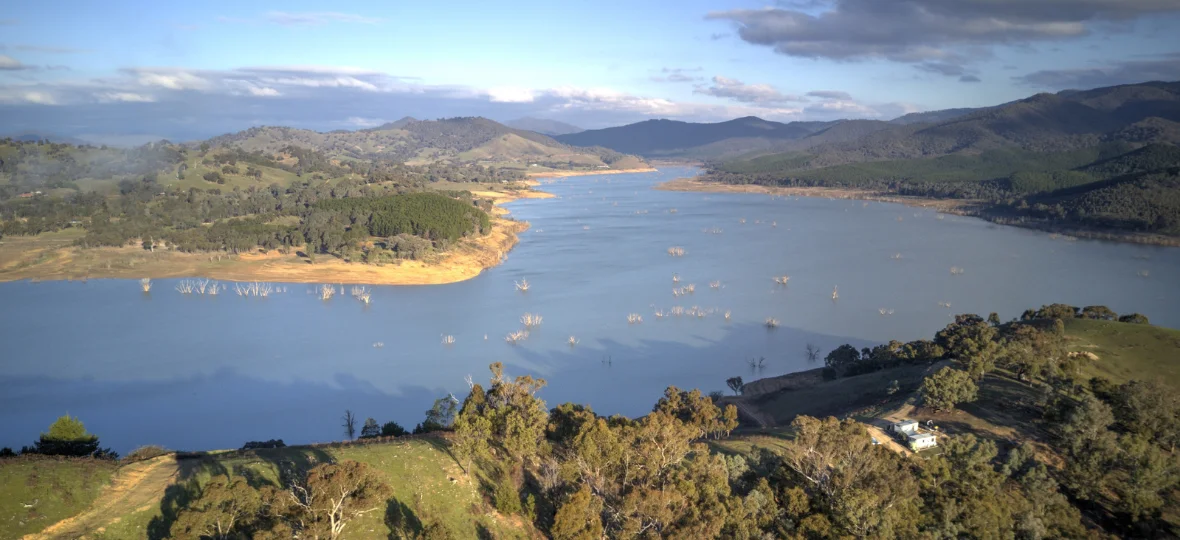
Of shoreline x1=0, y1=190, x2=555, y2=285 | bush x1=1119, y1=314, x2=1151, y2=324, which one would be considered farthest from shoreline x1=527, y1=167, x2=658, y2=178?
bush x1=1119, y1=314, x2=1151, y2=324

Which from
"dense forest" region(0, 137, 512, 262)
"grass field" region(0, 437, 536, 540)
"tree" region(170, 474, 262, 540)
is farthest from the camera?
"dense forest" region(0, 137, 512, 262)

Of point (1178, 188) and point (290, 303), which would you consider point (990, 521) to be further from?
point (1178, 188)

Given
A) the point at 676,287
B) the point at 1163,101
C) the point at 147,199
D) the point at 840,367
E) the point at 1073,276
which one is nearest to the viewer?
the point at 840,367

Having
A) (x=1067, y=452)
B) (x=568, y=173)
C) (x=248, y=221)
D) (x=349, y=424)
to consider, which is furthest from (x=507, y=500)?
(x=568, y=173)

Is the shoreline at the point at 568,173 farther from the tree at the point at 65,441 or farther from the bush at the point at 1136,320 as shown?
the tree at the point at 65,441

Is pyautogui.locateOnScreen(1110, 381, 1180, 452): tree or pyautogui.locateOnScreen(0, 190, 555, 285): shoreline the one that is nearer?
pyautogui.locateOnScreen(1110, 381, 1180, 452): tree

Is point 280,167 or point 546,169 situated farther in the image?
point 546,169

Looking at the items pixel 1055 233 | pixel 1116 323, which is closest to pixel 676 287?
pixel 1116 323

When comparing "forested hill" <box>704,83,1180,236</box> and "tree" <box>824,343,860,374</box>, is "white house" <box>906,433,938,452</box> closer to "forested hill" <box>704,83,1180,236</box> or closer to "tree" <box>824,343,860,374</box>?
"tree" <box>824,343,860,374</box>
